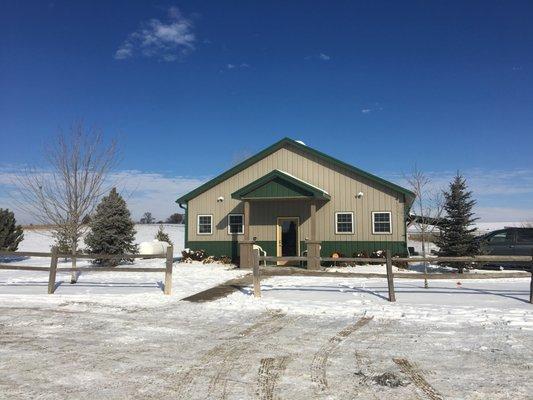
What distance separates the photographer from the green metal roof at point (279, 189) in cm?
1959

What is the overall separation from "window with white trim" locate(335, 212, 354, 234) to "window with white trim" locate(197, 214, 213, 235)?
6.25m

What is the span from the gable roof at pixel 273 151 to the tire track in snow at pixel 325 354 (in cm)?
1251

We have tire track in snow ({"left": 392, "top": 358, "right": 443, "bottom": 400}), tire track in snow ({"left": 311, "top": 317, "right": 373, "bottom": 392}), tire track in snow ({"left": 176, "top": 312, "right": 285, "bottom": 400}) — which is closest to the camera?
tire track in snow ({"left": 392, "top": 358, "right": 443, "bottom": 400})

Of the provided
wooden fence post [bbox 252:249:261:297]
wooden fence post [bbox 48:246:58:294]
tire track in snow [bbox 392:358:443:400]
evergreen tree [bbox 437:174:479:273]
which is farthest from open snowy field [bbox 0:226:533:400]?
evergreen tree [bbox 437:174:479:273]

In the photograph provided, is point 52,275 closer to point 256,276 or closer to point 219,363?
point 256,276

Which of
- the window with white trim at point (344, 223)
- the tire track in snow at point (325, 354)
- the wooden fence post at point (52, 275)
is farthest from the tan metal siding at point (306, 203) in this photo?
the tire track in snow at point (325, 354)

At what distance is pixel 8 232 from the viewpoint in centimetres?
2216

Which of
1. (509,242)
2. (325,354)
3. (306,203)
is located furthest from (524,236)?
(325,354)

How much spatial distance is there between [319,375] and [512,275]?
692 cm

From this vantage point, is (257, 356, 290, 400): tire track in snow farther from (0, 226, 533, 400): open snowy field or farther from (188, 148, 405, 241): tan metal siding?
(188, 148, 405, 241): tan metal siding

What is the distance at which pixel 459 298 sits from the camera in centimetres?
1059

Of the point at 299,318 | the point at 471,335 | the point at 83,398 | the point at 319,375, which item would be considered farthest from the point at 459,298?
the point at 83,398

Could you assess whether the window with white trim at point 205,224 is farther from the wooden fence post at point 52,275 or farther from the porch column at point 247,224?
the wooden fence post at point 52,275

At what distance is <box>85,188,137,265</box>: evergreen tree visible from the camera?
2041 centimetres
